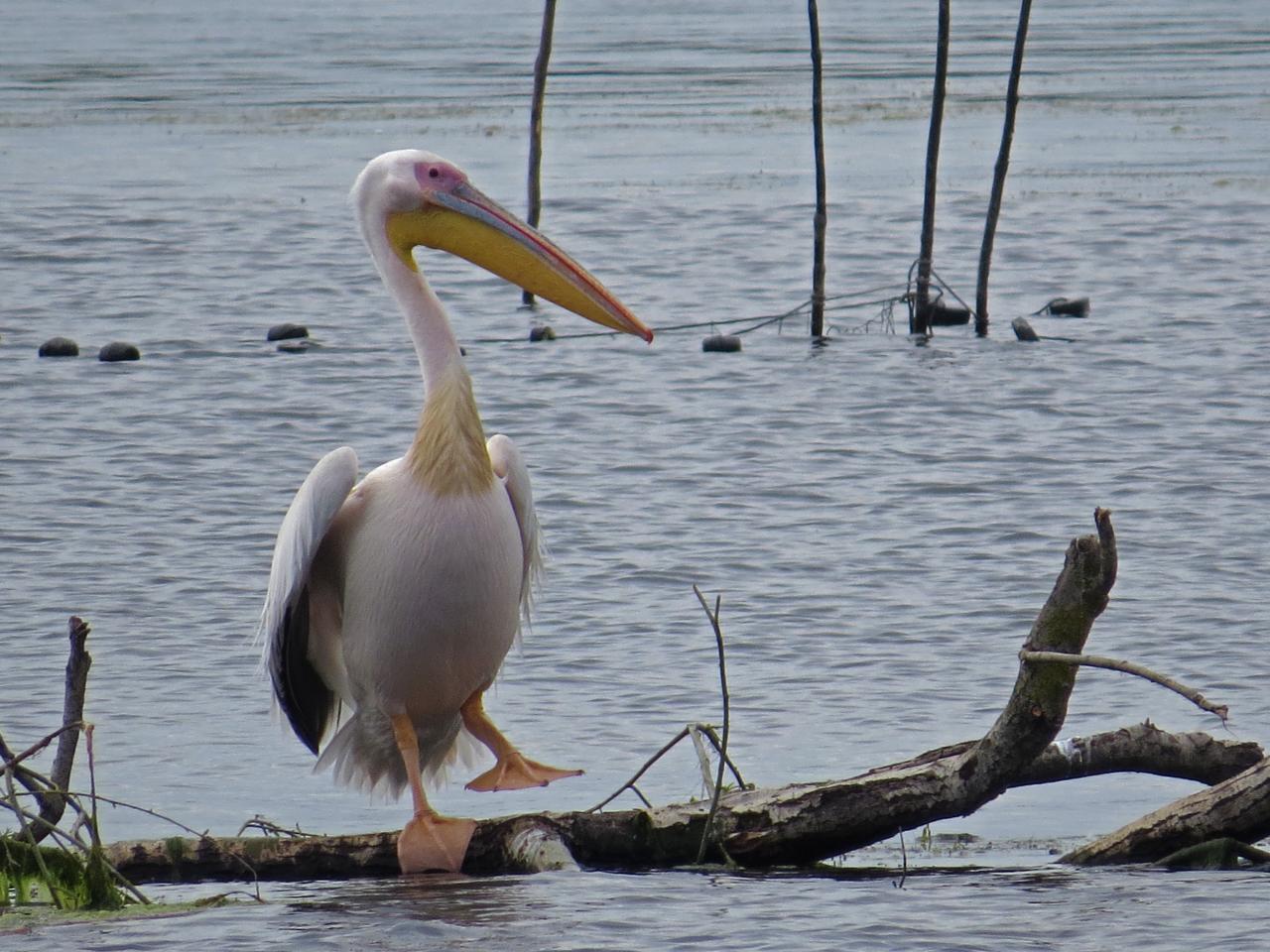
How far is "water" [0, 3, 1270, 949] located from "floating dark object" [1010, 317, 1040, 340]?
0.70 ft

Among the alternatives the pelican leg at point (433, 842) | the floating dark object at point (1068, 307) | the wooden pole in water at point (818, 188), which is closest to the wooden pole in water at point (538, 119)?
the wooden pole in water at point (818, 188)

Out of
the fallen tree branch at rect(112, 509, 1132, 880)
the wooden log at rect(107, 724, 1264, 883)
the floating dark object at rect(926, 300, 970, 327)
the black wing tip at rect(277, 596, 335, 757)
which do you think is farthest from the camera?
the floating dark object at rect(926, 300, 970, 327)

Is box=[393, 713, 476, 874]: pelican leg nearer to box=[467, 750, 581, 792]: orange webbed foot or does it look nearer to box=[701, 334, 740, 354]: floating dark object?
box=[467, 750, 581, 792]: orange webbed foot

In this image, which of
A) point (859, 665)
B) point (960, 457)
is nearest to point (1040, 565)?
point (859, 665)

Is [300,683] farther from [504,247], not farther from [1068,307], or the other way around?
[1068,307]

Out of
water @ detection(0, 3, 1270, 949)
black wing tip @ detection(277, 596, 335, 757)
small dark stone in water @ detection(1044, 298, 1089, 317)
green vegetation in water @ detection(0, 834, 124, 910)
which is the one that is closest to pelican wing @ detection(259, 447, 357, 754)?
black wing tip @ detection(277, 596, 335, 757)

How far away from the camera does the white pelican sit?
171 inches

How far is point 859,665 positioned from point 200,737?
191 cm

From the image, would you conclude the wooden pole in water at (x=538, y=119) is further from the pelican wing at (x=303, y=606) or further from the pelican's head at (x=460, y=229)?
the pelican wing at (x=303, y=606)

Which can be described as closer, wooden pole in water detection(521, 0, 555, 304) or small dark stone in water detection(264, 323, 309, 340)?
small dark stone in water detection(264, 323, 309, 340)

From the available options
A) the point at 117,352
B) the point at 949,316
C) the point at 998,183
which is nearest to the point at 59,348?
the point at 117,352

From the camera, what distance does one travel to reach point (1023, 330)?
38.3 feet

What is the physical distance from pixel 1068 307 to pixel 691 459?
428 centimetres

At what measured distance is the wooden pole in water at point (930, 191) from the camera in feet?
37.3
